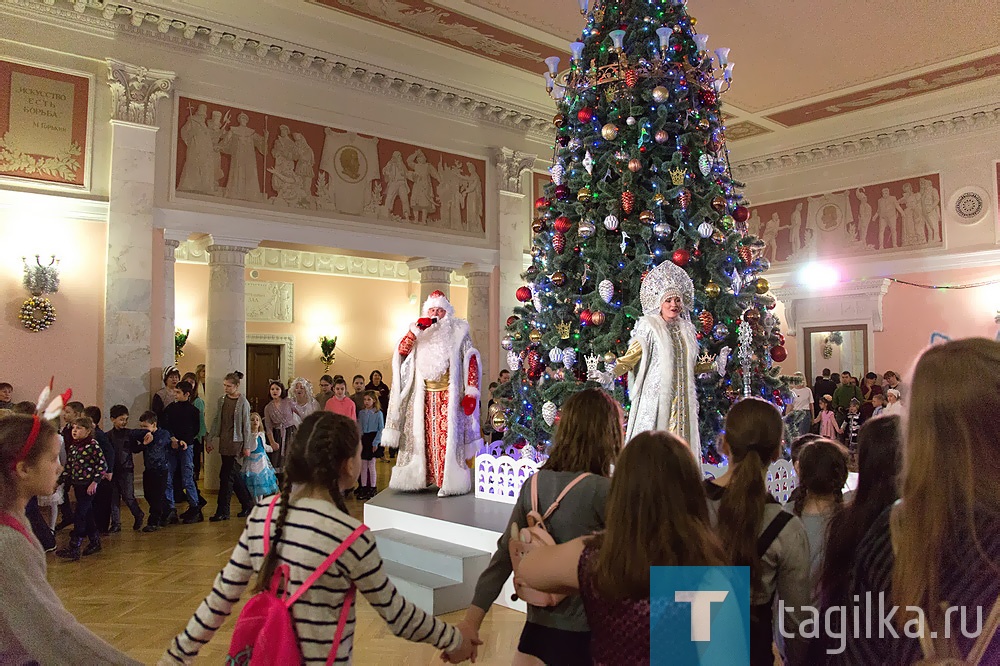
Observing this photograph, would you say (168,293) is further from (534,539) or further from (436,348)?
(534,539)

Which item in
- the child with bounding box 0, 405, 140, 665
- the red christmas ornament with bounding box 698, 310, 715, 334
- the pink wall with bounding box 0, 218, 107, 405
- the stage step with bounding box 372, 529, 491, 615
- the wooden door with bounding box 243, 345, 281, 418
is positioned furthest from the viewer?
the wooden door with bounding box 243, 345, 281, 418

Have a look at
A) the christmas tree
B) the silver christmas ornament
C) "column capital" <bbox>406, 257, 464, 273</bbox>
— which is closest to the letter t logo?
the christmas tree

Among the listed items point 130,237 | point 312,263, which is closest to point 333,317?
point 312,263

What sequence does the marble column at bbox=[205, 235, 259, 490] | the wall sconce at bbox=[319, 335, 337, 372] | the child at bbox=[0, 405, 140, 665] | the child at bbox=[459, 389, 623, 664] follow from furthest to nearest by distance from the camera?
the wall sconce at bbox=[319, 335, 337, 372] → the marble column at bbox=[205, 235, 259, 490] → the child at bbox=[459, 389, 623, 664] → the child at bbox=[0, 405, 140, 665]

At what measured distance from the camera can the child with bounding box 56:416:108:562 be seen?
20.4 feet

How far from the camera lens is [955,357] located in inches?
49.1

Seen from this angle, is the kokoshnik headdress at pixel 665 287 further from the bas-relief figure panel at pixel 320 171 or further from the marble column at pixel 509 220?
the marble column at pixel 509 220

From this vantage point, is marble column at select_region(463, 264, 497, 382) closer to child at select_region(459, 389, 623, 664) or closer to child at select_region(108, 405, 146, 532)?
child at select_region(108, 405, 146, 532)

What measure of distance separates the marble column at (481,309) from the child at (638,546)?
11.3 m

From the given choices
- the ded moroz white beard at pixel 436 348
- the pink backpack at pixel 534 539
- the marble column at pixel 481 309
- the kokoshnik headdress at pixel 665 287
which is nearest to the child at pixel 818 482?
the pink backpack at pixel 534 539

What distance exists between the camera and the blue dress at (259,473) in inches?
309

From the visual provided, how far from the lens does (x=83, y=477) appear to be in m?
6.23

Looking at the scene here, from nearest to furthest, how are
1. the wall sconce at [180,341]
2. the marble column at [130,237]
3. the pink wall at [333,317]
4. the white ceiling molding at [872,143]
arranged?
the marble column at [130,237]
the white ceiling molding at [872,143]
the wall sconce at [180,341]
the pink wall at [333,317]

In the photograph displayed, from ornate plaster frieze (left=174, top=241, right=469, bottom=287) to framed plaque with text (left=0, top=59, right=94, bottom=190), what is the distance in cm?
465
